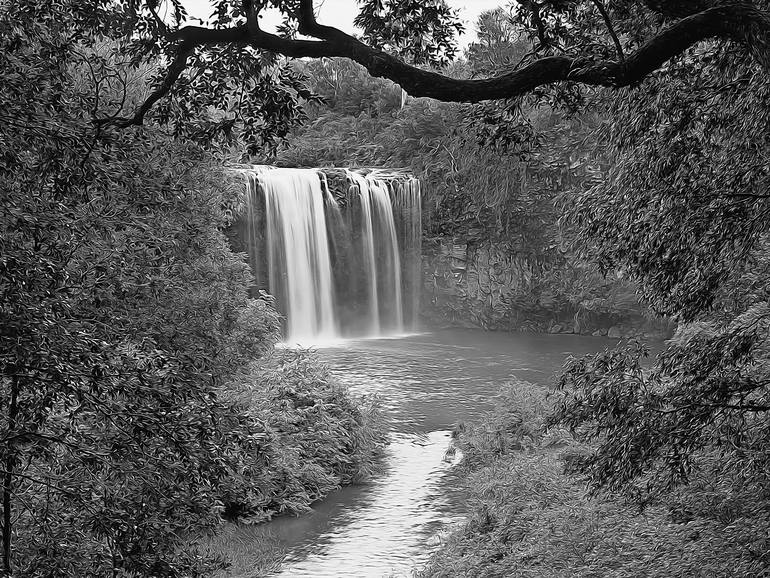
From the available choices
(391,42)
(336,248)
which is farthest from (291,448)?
(336,248)

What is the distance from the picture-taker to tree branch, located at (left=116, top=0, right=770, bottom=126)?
4.07 metres

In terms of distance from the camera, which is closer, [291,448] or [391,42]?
[391,42]

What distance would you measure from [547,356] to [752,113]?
1847 cm

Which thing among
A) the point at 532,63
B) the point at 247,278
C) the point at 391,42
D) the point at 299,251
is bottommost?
the point at 247,278

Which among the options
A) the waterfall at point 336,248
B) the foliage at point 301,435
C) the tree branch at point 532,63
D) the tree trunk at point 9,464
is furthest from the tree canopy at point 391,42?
the waterfall at point 336,248

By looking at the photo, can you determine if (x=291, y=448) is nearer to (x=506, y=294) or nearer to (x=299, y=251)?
(x=299, y=251)

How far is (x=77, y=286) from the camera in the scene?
4688mm

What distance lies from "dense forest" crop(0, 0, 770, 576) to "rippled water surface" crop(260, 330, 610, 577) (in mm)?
637

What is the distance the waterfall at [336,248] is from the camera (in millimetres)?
25156

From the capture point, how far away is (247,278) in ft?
40.7

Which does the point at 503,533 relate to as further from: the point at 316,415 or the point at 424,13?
the point at 424,13

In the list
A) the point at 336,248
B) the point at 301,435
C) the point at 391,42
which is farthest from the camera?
the point at 336,248

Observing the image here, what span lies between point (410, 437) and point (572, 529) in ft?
23.2

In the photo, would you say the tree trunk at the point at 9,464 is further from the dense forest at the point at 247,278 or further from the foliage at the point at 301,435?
the foliage at the point at 301,435
